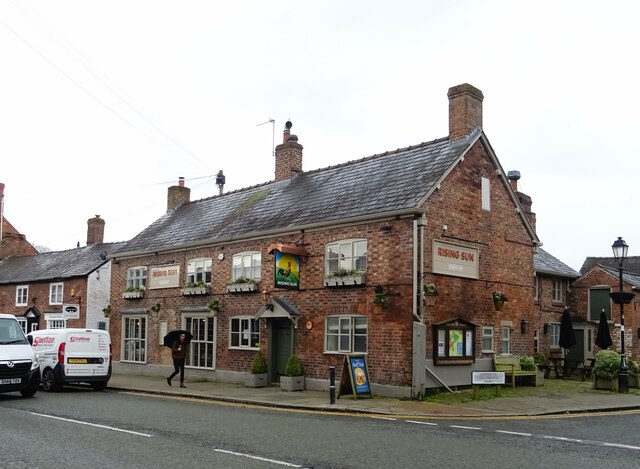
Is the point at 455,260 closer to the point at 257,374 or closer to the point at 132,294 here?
the point at 257,374

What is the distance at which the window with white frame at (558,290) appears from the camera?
107ft

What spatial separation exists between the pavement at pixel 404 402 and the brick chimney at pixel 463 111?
853 centimetres

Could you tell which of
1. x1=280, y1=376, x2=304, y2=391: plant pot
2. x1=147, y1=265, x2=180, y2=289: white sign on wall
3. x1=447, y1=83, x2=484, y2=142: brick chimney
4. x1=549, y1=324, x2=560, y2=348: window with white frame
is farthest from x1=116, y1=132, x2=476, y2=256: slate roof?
x1=549, y1=324, x2=560, y2=348: window with white frame

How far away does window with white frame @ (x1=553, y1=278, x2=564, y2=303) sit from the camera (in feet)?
107

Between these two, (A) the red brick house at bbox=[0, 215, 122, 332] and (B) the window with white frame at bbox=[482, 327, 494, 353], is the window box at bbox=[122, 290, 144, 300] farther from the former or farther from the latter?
(B) the window with white frame at bbox=[482, 327, 494, 353]

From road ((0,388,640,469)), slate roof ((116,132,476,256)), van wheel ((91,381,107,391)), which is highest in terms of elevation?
slate roof ((116,132,476,256))

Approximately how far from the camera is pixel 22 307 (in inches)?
1485

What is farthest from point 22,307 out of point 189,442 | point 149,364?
point 189,442

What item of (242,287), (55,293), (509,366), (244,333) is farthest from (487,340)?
(55,293)

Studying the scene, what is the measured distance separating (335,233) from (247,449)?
11.2m

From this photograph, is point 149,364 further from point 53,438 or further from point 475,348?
point 53,438

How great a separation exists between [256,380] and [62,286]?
59.3 ft

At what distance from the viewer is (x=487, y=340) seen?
70.5ft

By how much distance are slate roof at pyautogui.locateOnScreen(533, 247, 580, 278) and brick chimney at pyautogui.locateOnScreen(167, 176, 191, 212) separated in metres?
17.0
